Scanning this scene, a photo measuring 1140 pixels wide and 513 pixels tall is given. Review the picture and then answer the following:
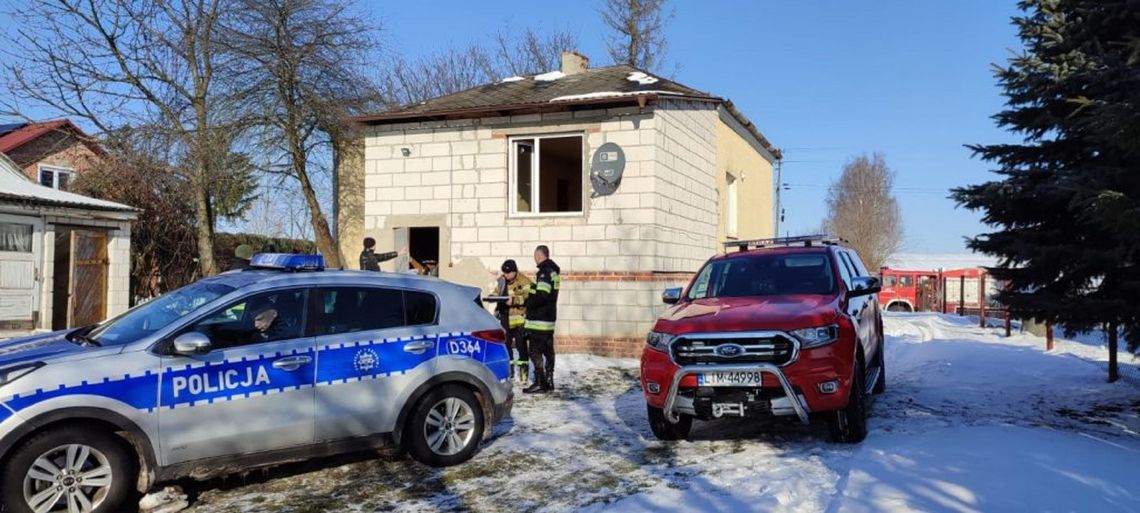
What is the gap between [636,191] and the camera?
12.6 meters

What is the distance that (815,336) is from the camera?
19.0 feet

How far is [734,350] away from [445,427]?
7.63 ft

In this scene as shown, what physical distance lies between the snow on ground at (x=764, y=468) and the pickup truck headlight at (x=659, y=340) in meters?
0.86

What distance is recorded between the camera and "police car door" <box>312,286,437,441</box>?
5352 mm

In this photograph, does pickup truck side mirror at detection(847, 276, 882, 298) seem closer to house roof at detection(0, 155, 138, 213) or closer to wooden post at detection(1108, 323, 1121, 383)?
wooden post at detection(1108, 323, 1121, 383)

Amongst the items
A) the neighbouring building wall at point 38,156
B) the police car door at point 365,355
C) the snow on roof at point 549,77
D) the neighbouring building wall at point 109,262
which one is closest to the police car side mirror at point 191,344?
the police car door at point 365,355

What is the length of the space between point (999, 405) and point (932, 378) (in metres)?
2.15

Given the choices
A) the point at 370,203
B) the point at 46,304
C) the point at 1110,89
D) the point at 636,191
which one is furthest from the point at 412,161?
the point at 1110,89

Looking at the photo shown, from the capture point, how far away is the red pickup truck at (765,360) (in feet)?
18.8

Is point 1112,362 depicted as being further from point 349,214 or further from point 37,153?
point 37,153

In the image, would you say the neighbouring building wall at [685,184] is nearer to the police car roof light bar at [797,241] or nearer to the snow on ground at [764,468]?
the police car roof light bar at [797,241]

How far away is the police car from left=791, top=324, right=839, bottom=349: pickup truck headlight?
2.39m

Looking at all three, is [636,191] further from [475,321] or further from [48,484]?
[48,484]

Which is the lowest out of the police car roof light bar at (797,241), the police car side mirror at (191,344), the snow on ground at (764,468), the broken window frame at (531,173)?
the snow on ground at (764,468)
